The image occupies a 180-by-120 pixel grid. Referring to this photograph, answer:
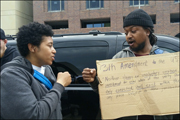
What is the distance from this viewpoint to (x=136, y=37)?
1793 mm

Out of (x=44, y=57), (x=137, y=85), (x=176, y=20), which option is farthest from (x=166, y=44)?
(x=176, y=20)

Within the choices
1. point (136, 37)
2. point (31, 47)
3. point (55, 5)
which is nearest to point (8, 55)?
point (31, 47)

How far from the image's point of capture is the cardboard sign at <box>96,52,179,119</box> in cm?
162

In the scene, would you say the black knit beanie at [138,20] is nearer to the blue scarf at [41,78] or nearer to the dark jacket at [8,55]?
the blue scarf at [41,78]

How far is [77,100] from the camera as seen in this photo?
246cm

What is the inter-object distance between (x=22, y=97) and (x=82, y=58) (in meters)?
1.55

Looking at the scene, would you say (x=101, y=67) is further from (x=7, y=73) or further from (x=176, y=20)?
(x=176, y=20)

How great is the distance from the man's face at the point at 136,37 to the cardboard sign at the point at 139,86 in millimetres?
165

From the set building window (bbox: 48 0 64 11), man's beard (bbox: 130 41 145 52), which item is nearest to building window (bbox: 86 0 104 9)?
building window (bbox: 48 0 64 11)

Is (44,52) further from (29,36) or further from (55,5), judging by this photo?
(55,5)

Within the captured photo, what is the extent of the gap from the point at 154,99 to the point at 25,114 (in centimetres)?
114

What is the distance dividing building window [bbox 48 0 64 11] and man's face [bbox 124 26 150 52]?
88.7ft

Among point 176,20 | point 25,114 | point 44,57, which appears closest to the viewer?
point 25,114

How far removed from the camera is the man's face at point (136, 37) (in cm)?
179
